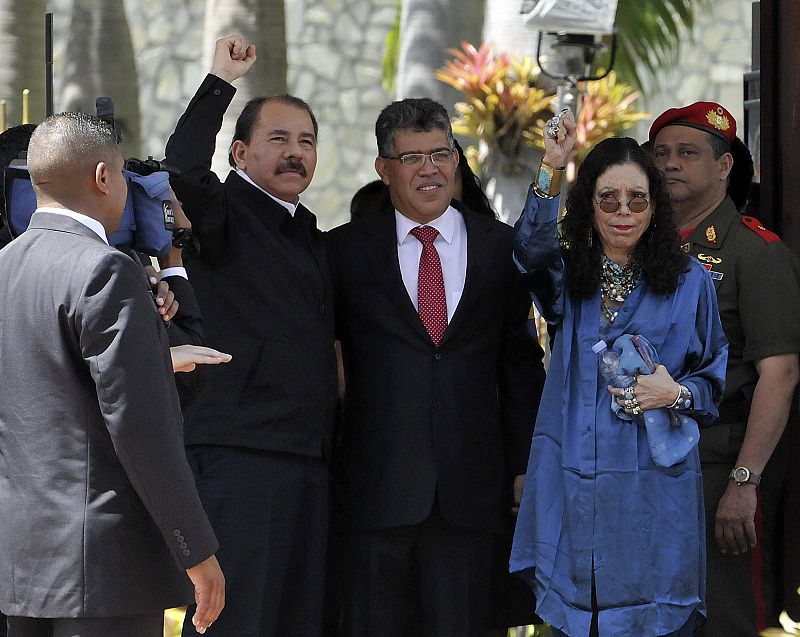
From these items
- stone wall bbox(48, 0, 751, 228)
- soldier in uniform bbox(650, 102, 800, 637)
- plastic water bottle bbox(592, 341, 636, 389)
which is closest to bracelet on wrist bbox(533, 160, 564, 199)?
plastic water bottle bbox(592, 341, 636, 389)

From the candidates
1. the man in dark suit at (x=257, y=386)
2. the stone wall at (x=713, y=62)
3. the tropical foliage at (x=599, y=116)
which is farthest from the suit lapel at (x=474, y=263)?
A: the stone wall at (x=713, y=62)

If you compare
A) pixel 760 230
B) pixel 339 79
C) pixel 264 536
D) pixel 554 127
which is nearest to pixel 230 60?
pixel 554 127

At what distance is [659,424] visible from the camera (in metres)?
3.52

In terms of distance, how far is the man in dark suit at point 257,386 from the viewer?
3.77 meters

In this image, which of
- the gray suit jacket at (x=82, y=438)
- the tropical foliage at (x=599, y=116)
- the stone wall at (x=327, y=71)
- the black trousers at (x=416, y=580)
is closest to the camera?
the gray suit jacket at (x=82, y=438)

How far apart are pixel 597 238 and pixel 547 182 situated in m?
0.23

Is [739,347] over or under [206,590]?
over

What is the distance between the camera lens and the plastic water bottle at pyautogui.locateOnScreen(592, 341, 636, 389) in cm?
353

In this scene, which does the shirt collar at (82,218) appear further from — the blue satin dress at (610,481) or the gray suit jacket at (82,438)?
the blue satin dress at (610,481)

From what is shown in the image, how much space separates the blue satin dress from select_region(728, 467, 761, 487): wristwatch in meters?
0.33

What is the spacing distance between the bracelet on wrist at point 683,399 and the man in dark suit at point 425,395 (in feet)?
2.04

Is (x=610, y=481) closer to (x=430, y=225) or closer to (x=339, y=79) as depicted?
(x=430, y=225)

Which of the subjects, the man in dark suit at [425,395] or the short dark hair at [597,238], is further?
the man in dark suit at [425,395]

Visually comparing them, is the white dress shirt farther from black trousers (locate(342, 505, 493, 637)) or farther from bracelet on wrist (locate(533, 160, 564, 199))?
black trousers (locate(342, 505, 493, 637))
